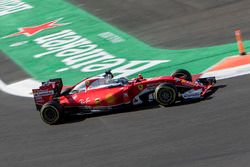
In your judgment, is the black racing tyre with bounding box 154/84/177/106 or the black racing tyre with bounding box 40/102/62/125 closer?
the black racing tyre with bounding box 154/84/177/106

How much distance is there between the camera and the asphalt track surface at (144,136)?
43.0ft

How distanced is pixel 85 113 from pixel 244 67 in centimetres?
521

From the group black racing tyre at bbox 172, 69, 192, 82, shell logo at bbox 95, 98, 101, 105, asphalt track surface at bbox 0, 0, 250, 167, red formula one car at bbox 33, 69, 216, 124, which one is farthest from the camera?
black racing tyre at bbox 172, 69, 192, 82

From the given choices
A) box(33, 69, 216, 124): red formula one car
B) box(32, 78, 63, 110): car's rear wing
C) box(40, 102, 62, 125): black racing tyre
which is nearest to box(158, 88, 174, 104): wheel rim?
box(33, 69, 216, 124): red formula one car

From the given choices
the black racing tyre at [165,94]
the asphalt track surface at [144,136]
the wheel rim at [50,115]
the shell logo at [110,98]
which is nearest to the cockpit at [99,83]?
the shell logo at [110,98]

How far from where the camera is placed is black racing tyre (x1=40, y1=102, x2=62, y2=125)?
17.2 meters

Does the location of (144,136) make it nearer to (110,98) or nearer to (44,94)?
(110,98)

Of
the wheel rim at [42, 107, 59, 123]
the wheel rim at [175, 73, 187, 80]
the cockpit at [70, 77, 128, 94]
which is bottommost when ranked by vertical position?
the wheel rim at [42, 107, 59, 123]

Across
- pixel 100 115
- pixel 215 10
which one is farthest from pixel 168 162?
pixel 215 10

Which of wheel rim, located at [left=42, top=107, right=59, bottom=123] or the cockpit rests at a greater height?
the cockpit

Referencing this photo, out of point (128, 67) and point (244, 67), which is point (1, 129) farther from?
Answer: point (244, 67)

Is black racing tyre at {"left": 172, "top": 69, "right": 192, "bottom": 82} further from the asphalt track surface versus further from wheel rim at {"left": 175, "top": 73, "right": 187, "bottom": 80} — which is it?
the asphalt track surface

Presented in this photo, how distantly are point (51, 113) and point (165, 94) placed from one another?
11.1ft

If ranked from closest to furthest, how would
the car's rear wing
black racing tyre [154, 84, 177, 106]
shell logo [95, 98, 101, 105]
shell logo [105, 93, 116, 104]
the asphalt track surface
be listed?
the asphalt track surface → black racing tyre [154, 84, 177, 106] → shell logo [105, 93, 116, 104] → shell logo [95, 98, 101, 105] → the car's rear wing
